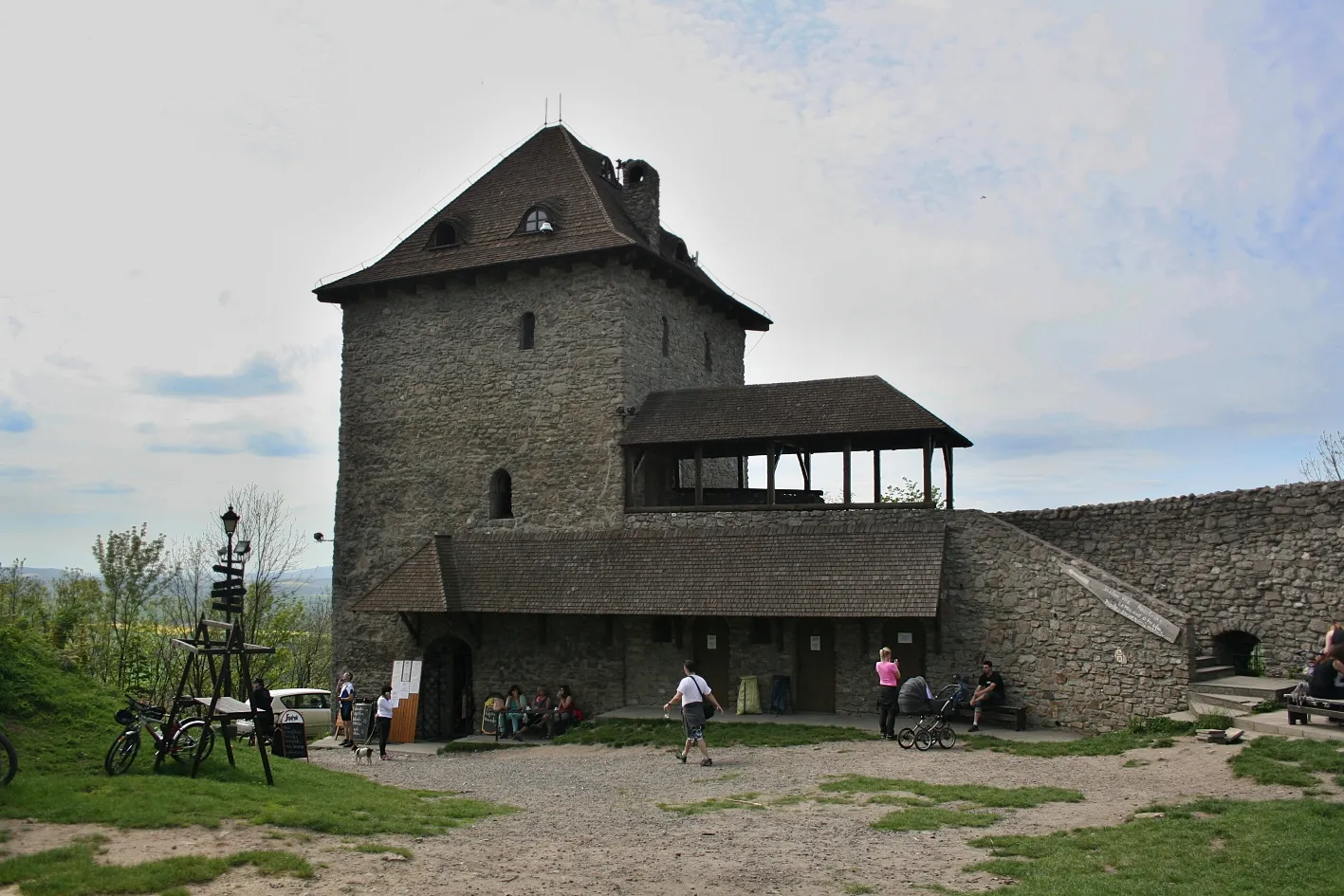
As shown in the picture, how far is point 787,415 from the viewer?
1995 cm

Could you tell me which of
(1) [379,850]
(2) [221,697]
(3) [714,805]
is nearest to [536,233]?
(2) [221,697]

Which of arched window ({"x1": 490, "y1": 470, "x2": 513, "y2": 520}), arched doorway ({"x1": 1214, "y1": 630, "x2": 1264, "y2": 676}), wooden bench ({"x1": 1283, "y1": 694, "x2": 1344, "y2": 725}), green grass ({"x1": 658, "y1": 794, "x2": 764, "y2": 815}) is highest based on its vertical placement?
arched window ({"x1": 490, "y1": 470, "x2": 513, "y2": 520})

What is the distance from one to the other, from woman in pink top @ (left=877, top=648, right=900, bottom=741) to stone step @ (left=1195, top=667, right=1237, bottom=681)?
178 inches

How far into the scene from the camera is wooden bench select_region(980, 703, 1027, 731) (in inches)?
640

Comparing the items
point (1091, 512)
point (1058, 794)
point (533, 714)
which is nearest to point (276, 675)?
point (533, 714)

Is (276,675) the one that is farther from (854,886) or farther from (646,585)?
(854,886)

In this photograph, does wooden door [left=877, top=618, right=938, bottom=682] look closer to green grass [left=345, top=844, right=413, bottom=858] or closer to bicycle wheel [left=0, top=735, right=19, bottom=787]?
green grass [left=345, top=844, right=413, bottom=858]

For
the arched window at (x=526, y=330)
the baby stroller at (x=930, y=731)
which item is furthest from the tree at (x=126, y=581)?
the baby stroller at (x=930, y=731)

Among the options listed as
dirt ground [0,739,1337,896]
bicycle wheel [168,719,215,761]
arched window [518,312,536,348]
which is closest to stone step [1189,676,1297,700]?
dirt ground [0,739,1337,896]

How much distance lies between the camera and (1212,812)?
9258 mm

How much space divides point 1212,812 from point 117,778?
9896 mm

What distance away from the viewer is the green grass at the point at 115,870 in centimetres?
694

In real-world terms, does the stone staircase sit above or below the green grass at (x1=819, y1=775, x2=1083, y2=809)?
above

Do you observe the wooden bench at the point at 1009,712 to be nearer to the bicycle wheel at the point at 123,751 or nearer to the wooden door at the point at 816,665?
the wooden door at the point at 816,665
